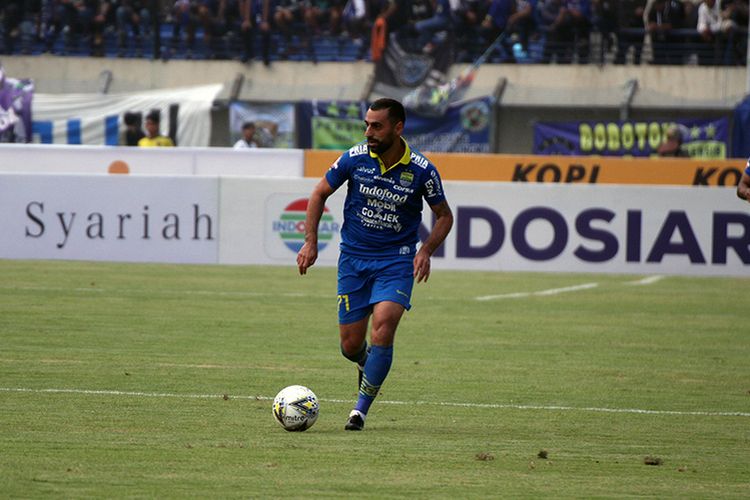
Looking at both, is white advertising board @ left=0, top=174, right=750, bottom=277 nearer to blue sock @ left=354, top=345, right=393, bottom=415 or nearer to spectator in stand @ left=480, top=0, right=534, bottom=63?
blue sock @ left=354, top=345, right=393, bottom=415

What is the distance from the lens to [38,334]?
44.4 ft

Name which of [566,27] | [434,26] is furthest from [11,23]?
[566,27]

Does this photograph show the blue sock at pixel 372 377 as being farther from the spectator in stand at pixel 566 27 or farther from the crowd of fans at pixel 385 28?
the spectator in stand at pixel 566 27

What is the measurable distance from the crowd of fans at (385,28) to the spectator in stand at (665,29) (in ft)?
0.08

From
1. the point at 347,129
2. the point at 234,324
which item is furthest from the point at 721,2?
the point at 234,324

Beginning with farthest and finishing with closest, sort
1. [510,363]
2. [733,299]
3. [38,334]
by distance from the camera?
[733,299] < [38,334] < [510,363]

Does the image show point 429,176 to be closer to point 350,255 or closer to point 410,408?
point 350,255

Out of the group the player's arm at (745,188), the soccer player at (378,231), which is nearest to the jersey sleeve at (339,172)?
the soccer player at (378,231)

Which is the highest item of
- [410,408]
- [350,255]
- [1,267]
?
[350,255]

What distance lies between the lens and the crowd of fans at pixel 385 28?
116 feet

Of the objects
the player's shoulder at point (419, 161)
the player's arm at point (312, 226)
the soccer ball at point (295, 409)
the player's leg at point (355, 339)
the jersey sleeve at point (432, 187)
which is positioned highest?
the player's shoulder at point (419, 161)

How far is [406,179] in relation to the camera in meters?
8.98

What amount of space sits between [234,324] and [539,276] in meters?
7.22

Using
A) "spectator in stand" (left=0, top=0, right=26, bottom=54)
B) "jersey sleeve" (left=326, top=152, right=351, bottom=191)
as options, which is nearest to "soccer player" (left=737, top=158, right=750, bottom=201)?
"jersey sleeve" (left=326, top=152, right=351, bottom=191)
